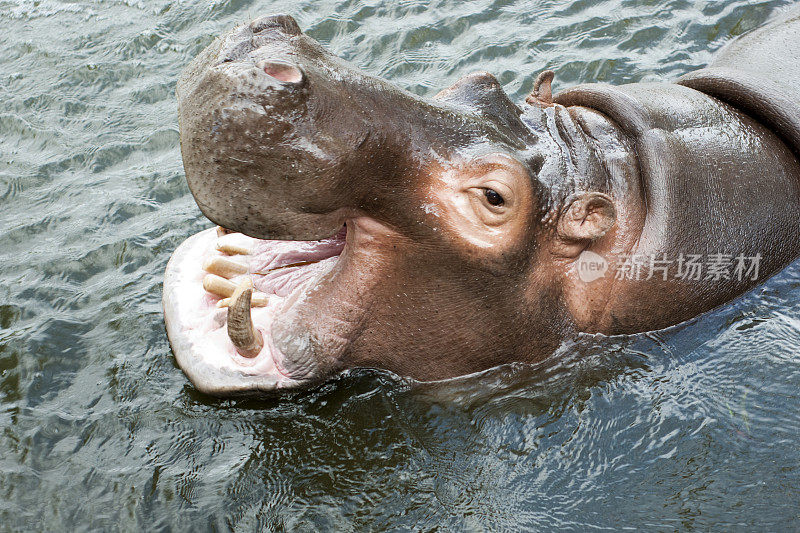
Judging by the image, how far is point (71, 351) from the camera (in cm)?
449

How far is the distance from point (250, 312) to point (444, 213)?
87 centimetres

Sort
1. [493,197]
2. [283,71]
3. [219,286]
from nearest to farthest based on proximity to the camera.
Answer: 1. [283,71]
2. [493,197]
3. [219,286]

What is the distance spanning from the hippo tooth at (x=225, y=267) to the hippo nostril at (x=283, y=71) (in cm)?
116

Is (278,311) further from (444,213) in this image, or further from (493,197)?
(493,197)

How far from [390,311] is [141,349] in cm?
145

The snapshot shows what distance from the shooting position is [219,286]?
3.90m

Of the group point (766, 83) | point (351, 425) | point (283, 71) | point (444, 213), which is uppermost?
point (766, 83)

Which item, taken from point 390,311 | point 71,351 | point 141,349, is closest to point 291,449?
point 390,311

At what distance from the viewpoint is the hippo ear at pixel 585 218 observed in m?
3.69

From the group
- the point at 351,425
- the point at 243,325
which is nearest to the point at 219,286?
Answer: the point at 243,325

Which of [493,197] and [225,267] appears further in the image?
[225,267]

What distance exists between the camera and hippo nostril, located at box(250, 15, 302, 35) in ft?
11.0

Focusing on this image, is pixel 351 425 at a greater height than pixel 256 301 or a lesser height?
lesser

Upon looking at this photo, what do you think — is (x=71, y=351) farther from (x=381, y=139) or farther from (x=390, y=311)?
(x=381, y=139)
